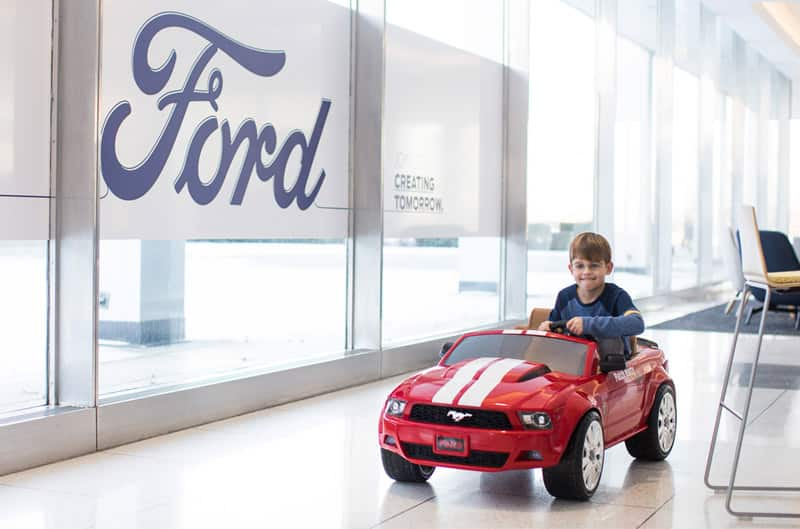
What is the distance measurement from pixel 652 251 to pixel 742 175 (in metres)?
7.02

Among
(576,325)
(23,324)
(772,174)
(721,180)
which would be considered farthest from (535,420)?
(772,174)

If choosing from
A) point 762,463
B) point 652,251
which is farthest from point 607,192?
point 762,463

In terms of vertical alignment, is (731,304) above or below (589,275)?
below

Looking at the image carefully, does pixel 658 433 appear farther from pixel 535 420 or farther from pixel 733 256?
pixel 733 256

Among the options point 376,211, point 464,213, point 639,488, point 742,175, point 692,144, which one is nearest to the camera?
point 639,488

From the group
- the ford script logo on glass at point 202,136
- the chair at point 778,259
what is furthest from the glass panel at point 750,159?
the ford script logo on glass at point 202,136

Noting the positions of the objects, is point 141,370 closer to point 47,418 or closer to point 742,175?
point 47,418

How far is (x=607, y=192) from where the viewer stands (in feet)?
43.2

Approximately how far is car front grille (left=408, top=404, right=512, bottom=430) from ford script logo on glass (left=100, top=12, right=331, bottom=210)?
2.14 meters

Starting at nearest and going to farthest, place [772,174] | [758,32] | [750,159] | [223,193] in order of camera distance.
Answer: [223,193] < [758,32] < [750,159] < [772,174]

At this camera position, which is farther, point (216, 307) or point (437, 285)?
point (437, 285)

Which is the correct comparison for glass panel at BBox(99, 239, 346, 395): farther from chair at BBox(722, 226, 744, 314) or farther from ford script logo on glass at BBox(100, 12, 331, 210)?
A: chair at BBox(722, 226, 744, 314)

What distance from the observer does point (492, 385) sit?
3918mm

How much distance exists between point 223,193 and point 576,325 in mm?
2573
